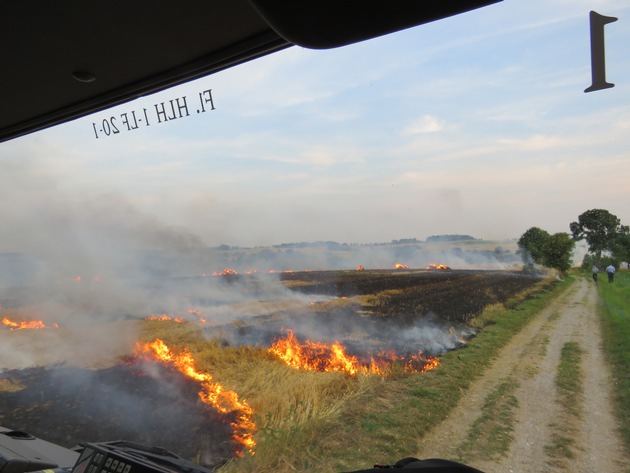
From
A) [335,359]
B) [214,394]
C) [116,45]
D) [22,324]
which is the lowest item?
[214,394]

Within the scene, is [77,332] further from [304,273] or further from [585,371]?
[585,371]

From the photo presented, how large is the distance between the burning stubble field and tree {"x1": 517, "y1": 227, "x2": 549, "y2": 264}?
→ 0.49 ft

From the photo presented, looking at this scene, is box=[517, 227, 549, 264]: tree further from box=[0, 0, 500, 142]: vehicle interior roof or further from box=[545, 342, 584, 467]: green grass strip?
box=[0, 0, 500, 142]: vehicle interior roof

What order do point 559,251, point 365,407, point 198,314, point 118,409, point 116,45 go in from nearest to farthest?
point 116,45 < point 559,251 < point 365,407 < point 118,409 < point 198,314

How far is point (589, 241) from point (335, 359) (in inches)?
75.8

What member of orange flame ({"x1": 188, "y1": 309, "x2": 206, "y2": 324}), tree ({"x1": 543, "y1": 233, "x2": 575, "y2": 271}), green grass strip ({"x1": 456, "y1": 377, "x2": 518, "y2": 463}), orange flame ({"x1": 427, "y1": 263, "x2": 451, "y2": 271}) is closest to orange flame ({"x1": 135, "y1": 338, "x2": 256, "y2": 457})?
orange flame ({"x1": 188, "y1": 309, "x2": 206, "y2": 324})

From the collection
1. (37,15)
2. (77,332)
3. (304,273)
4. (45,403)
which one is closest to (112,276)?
(77,332)

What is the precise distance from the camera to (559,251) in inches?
89.7

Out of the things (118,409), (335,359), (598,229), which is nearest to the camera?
(598,229)

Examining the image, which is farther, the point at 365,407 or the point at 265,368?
the point at 265,368

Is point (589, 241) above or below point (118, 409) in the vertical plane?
above

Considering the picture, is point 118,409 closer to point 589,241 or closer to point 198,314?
point 198,314

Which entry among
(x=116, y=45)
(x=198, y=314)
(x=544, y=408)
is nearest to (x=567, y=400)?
(x=544, y=408)

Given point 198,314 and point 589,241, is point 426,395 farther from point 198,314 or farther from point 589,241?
point 198,314
